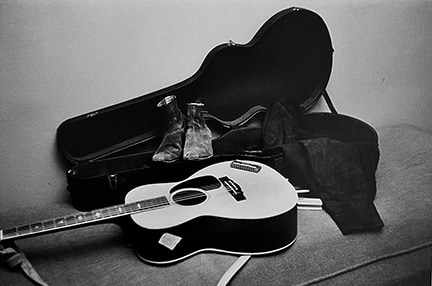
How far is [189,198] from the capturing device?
0.83 meters

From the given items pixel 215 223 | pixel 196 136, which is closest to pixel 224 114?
pixel 196 136

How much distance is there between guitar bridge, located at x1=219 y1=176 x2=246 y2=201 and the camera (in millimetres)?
833

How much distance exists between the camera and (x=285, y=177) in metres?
0.96

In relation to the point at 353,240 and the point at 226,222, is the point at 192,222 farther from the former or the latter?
the point at 353,240

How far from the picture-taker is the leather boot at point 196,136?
3.07 feet

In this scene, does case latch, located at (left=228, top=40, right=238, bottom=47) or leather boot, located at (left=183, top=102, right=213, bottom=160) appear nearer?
leather boot, located at (left=183, top=102, right=213, bottom=160)

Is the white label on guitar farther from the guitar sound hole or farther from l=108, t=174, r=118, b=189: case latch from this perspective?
l=108, t=174, r=118, b=189: case latch

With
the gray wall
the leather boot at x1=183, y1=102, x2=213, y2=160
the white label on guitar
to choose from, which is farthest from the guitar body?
the gray wall

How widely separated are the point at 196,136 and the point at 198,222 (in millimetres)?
257

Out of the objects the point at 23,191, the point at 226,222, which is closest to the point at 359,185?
the point at 226,222

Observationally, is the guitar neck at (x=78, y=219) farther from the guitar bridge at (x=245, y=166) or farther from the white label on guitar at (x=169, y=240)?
the guitar bridge at (x=245, y=166)

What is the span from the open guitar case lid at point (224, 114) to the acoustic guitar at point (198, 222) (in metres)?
0.11

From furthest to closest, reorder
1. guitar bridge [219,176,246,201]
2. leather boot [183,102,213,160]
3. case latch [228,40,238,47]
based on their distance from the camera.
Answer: case latch [228,40,238,47], leather boot [183,102,213,160], guitar bridge [219,176,246,201]

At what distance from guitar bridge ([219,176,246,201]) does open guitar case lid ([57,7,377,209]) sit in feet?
0.24
